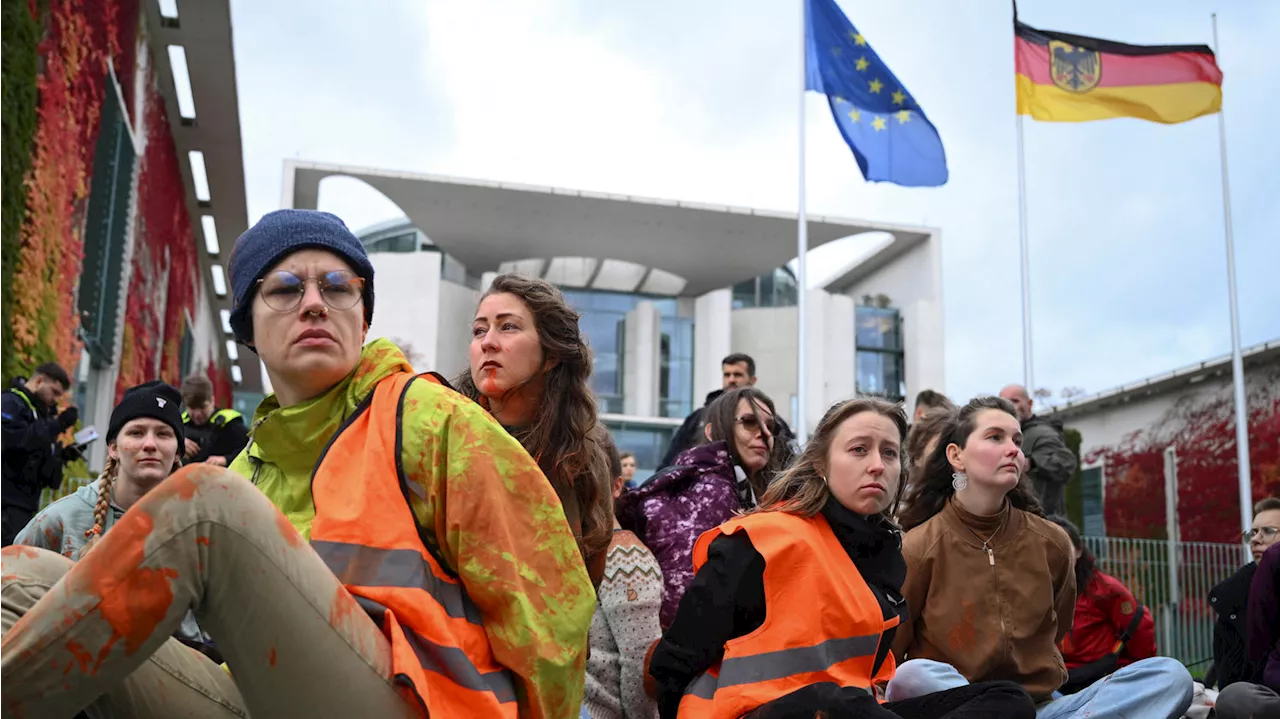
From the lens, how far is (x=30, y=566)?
2.03 m

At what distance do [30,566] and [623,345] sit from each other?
29282 millimetres

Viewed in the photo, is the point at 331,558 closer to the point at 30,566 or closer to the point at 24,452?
the point at 30,566

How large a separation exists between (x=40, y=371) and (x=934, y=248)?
27.0 m

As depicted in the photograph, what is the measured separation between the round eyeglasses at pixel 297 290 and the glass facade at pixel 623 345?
2809cm

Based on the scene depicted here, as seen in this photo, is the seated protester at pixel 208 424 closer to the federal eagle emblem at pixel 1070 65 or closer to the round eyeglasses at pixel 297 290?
the round eyeglasses at pixel 297 290

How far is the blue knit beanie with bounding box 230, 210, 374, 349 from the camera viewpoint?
243cm

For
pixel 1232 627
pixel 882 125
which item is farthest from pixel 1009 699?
pixel 882 125

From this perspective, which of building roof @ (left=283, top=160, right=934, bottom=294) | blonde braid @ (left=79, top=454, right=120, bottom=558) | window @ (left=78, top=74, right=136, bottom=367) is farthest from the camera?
building roof @ (left=283, top=160, right=934, bottom=294)

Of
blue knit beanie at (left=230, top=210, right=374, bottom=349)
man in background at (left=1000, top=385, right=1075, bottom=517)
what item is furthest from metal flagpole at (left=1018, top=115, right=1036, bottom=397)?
blue knit beanie at (left=230, top=210, right=374, bottom=349)

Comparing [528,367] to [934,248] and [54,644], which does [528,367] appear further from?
[934,248]

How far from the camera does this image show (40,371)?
6.88m

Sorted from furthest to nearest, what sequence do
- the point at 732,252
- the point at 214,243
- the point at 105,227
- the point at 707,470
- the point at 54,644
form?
1. the point at 732,252
2. the point at 214,243
3. the point at 105,227
4. the point at 707,470
5. the point at 54,644

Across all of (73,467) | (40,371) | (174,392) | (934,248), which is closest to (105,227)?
(73,467)

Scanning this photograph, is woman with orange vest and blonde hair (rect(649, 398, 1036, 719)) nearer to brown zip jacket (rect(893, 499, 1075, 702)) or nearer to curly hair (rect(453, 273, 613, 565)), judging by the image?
curly hair (rect(453, 273, 613, 565))
